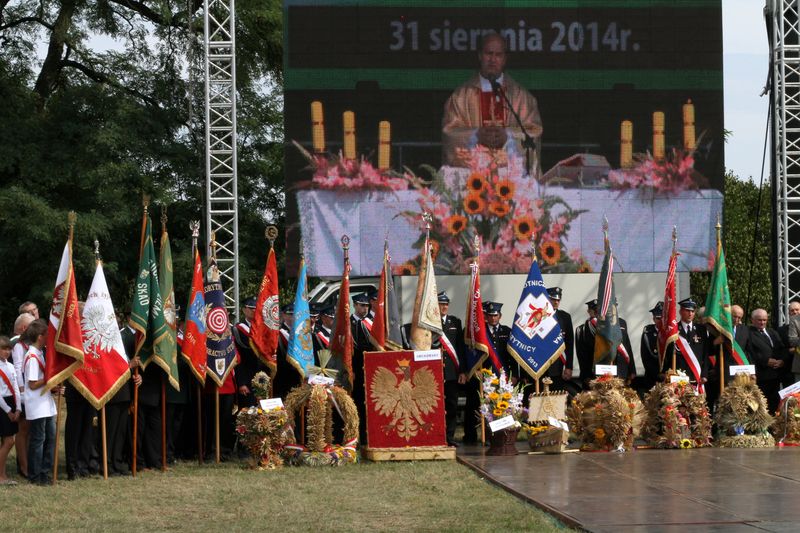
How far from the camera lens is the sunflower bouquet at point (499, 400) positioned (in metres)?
12.8

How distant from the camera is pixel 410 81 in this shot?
17.6 meters

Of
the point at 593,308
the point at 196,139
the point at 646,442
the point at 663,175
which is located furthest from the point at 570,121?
the point at 196,139

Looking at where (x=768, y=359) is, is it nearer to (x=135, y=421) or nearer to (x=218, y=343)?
(x=218, y=343)

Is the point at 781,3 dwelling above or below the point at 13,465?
above

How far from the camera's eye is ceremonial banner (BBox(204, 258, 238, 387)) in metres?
12.7

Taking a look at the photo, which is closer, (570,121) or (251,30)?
(570,121)

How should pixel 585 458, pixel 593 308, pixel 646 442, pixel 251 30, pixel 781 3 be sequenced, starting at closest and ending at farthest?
pixel 585 458 < pixel 646 442 < pixel 593 308 < pixel 781 3 < pixel 251 30

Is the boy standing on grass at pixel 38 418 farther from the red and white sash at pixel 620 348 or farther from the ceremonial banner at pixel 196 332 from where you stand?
the red and white sash at pixel 620 348

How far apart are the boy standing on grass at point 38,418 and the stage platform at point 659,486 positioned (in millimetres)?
3646

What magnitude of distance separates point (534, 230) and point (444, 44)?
2.73 m

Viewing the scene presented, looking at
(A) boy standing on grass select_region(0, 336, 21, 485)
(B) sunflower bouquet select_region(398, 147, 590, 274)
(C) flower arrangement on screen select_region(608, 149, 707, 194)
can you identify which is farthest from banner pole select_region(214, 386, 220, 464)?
(C) flower arrangement on screen select_region(608, 149, 707, 194)

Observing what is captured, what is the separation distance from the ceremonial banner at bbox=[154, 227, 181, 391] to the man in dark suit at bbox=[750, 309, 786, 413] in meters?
6.27

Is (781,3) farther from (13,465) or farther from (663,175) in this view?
(13,465)

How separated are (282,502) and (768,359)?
267 inches
